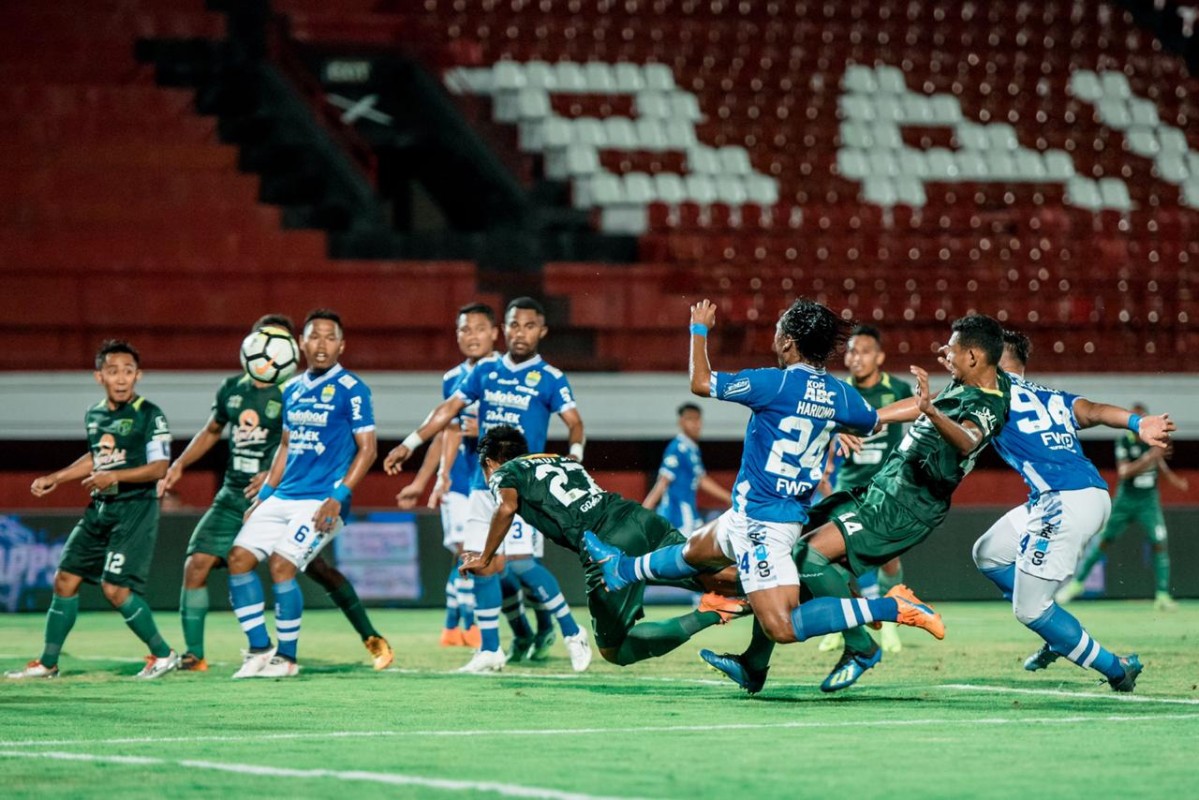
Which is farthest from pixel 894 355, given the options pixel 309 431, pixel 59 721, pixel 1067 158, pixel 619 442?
pixel 59 721

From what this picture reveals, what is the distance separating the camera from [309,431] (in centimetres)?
1105

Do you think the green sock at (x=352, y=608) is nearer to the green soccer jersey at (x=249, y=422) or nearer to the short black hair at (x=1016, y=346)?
the green soccer jersey at (x=249, y=422)

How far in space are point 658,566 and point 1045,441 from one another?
2091 millimetres

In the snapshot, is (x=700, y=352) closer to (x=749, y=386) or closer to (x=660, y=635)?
(x=749, y=386)

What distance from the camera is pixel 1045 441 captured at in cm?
952

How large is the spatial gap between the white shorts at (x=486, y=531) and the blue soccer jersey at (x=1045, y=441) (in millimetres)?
3332

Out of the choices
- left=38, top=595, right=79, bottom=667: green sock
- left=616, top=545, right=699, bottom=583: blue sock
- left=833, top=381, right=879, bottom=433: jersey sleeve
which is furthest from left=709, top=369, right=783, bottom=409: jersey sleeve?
left=38, top=595, right=79, bottom=667: green sock

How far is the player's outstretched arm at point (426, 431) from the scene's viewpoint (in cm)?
1114

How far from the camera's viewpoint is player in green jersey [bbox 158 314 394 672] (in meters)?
11.4

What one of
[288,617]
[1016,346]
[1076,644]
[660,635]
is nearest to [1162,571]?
[1016,346]

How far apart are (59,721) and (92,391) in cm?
1136

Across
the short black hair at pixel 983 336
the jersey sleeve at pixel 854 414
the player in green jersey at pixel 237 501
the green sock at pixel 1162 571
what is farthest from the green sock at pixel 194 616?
the green sock at pixel 1162 571

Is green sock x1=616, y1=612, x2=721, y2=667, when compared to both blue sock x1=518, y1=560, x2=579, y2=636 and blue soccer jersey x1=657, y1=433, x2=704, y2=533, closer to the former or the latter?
blue sock x1=518, y1=560, x2=579, y2=636

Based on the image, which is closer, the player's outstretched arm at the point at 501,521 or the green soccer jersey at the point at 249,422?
the player's outstretched arm at the point at 501,521
